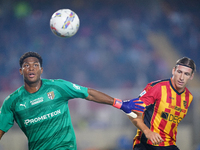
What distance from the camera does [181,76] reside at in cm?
400

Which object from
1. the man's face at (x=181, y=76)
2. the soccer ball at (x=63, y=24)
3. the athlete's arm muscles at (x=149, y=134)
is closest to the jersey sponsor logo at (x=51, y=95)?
the athlete's arm muscles at (x=149, y=134)

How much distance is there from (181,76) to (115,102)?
1193mm

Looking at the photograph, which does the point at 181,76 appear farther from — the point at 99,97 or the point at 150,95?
the point at 99,97

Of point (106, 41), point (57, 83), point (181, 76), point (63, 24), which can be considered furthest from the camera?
point (106, 41)

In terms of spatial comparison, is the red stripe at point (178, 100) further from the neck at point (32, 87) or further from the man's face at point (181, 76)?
the neck at point (32, 87)

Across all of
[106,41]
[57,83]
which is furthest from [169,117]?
[106,41]

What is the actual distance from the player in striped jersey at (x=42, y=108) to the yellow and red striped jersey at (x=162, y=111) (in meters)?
0.46

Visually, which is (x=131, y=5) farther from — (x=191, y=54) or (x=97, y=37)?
(x=191, y=54)

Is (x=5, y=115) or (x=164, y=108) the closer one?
(x=5, y=115)

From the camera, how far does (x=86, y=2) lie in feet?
43.1

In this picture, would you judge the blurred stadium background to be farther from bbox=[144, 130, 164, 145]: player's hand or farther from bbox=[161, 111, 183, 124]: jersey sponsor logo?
bbox=[144, 130, 164, 145]: player's hand

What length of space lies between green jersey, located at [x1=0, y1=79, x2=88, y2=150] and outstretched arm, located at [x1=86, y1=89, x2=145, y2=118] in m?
0.10

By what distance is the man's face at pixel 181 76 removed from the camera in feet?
13.1

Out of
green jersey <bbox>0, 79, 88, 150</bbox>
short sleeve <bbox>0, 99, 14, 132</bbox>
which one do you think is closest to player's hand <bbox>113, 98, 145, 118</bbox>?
green jersey <bbox>0, 79, 88, 150</bbox>
